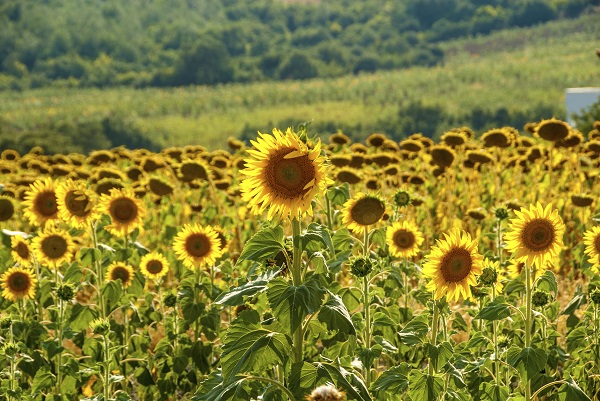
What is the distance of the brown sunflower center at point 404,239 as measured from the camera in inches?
168

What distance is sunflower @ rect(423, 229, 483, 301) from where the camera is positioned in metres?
3.34

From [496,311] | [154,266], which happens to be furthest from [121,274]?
[496,311]

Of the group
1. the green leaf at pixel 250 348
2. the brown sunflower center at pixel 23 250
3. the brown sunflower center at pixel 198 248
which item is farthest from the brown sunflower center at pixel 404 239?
the brown sunflower center at pixel 23 250

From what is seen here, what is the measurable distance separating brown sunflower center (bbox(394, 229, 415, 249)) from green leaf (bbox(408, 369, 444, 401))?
3.48 feet

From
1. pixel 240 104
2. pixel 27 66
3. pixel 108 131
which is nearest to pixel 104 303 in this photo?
pixel 108 131

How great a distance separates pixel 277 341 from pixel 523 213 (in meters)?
1.09

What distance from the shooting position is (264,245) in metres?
→ 2.85

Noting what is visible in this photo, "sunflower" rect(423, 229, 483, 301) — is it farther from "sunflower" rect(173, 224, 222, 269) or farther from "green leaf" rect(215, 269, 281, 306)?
"sunflower" rect(173, 224, 222, 269)

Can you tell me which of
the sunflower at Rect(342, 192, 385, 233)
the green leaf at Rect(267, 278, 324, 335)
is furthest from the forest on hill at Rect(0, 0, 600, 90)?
the green leaf at Rect(267, 278, 324, 335)

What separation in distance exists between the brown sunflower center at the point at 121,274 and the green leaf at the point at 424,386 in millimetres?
1834

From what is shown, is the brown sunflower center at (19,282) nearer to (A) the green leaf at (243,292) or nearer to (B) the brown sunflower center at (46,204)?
(B) the brown sunflower center at (46,204)

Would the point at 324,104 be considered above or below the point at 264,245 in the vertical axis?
below

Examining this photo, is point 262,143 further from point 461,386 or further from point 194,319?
point 194,319

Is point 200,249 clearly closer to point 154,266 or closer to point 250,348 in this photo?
point 154,266
